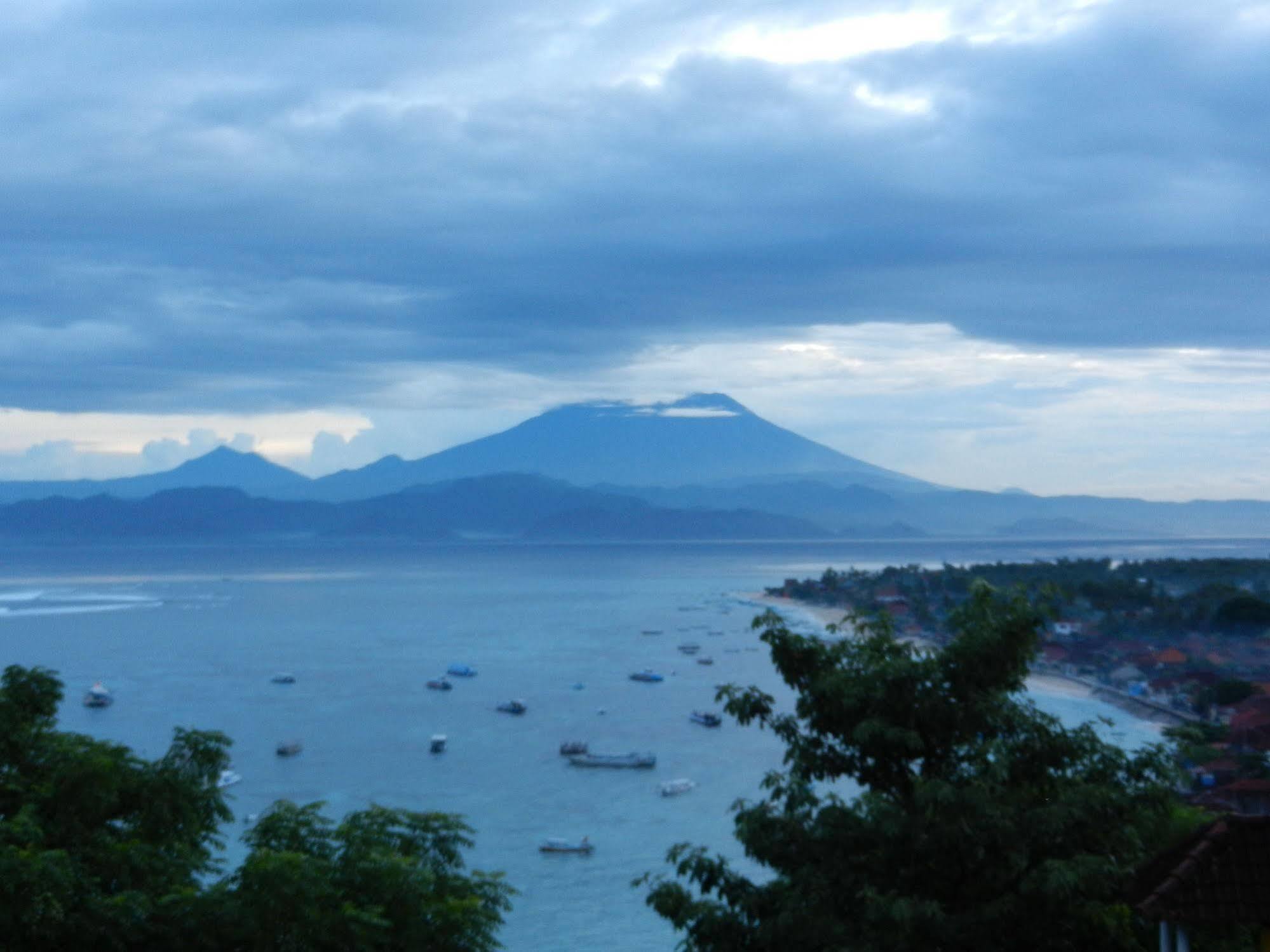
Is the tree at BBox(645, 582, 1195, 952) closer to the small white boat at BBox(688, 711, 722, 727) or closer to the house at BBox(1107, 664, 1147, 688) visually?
the small white boat at BBox(688, 711, 722, 727)

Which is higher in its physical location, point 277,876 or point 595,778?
point 277,876

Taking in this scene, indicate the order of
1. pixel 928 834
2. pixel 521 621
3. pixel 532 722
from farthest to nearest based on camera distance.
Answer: pixel 521 621
pixel 532 722
pixel 928 834

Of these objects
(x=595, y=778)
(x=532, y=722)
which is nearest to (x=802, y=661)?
(x=595, y=778)

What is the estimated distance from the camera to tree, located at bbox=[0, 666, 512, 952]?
270 inches

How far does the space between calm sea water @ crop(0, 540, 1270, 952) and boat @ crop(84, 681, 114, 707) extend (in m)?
0.62

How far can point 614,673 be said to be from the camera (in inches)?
1906

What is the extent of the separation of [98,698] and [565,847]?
23262mm

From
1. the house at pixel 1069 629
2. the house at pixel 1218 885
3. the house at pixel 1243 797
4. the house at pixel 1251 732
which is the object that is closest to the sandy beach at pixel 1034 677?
the house at pixel 1243 797

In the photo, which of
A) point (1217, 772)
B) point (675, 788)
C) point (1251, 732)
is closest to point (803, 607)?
point (1251, 732)

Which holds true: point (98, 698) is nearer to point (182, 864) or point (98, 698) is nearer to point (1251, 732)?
point (1251, 732)

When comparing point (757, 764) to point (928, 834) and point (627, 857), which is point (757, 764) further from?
point (928, 834)

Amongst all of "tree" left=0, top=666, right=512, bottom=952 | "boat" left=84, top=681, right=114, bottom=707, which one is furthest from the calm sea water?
"tree" left=0, top=666, right=512, bottom=952

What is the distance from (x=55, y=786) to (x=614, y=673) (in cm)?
4076

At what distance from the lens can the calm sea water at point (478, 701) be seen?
2352cm
